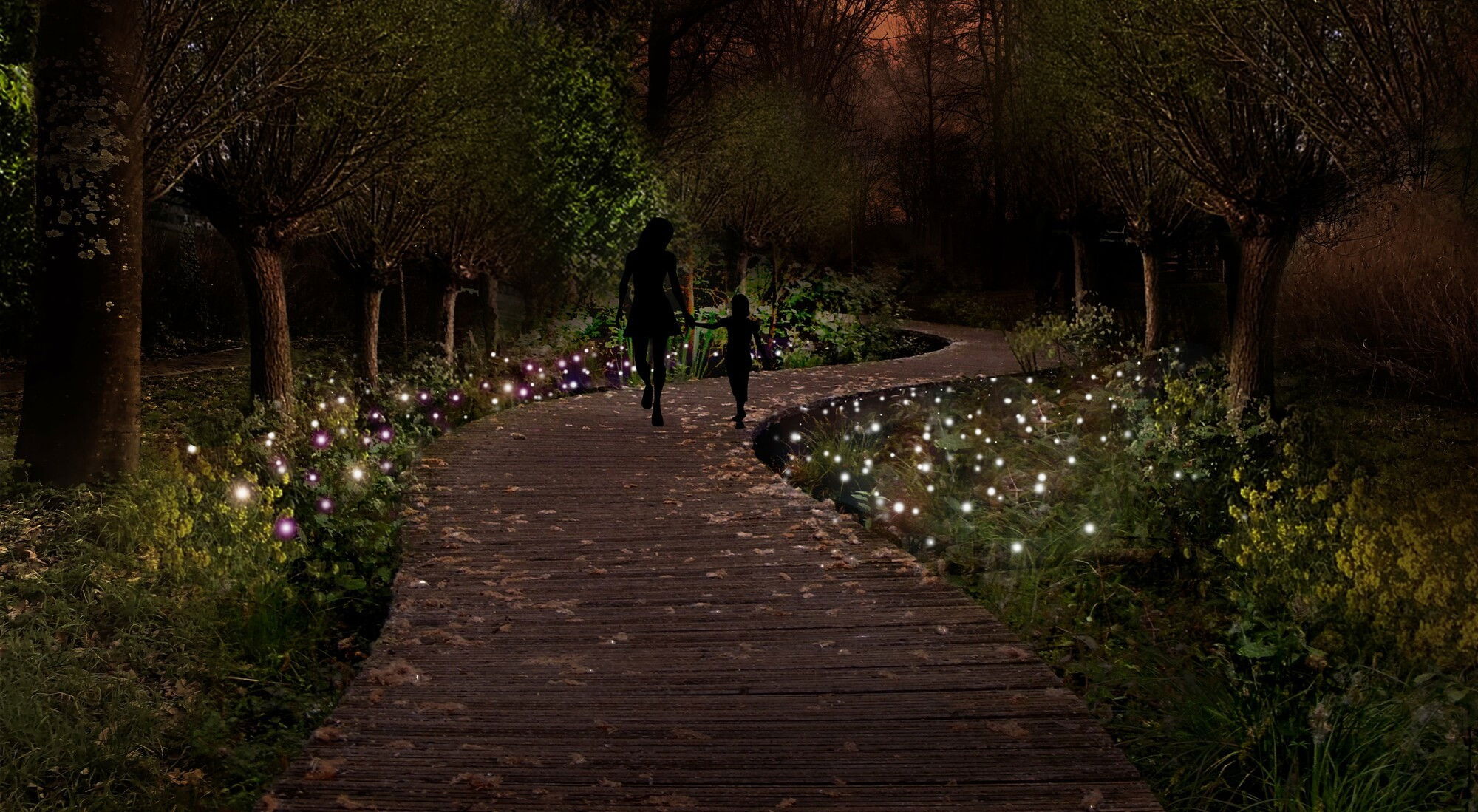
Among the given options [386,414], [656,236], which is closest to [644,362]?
[656,236]

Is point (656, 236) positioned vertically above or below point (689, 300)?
above

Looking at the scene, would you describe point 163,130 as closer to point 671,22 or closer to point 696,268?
point 671,22

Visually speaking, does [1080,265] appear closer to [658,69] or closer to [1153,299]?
[1153,299]

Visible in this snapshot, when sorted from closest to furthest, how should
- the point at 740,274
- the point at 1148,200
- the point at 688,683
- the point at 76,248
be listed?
1. the point at 688,683
2. the point at 76,248
3. the point at 1148,200
4. the point at 740,274

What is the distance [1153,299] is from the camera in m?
19.2

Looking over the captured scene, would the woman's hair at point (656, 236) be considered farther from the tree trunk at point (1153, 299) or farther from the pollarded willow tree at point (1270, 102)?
the tree trunk at point (1153, 299)

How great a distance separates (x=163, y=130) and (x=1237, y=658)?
950 cm

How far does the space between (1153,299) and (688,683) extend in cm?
1640

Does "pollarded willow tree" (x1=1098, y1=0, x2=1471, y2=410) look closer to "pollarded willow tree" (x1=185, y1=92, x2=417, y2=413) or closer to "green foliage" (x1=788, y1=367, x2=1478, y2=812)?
"green foliage" (x1=788, y1=367, x2=1478, y2=812)

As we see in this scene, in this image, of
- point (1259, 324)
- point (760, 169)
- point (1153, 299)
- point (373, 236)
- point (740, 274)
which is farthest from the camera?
point (740, 274)

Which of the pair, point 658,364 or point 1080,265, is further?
point 1080,265

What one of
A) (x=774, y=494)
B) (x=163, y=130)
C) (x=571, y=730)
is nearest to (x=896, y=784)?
(x=571, y=730)

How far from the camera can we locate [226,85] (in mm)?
10602

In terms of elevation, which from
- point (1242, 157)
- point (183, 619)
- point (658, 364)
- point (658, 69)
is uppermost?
point (658, 69)
